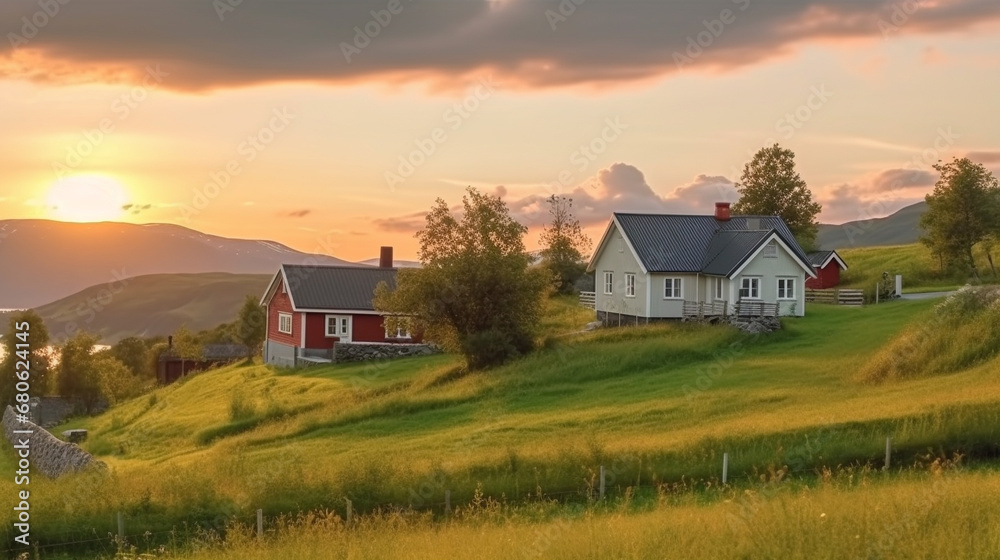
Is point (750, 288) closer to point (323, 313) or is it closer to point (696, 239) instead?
point (696, 239)

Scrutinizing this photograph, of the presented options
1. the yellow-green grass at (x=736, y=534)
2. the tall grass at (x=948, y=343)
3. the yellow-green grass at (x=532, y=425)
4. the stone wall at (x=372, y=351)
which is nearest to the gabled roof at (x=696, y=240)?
the yellow-green grass at (x=532, y=425)

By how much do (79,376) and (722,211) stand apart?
46.1 metres

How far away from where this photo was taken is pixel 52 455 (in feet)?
117

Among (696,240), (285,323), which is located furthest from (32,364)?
(696,240)

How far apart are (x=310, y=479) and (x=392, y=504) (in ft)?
6.84

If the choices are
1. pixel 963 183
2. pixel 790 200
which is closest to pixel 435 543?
pixel 963 183

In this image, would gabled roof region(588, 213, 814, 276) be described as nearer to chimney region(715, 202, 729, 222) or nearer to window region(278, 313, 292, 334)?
chimney region(715, 202, 729, 222)

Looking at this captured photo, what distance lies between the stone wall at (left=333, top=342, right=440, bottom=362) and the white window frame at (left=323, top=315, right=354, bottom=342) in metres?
2.68

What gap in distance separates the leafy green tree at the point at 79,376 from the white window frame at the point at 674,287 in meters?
41.5

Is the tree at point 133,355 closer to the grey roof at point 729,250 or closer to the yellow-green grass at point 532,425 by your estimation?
the yellow-green grass at point 532,425

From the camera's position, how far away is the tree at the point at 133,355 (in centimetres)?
10314

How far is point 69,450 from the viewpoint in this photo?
34.3 metres

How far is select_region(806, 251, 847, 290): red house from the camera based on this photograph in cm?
7531

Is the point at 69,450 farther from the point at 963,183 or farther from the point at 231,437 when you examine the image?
the point at 963,183
